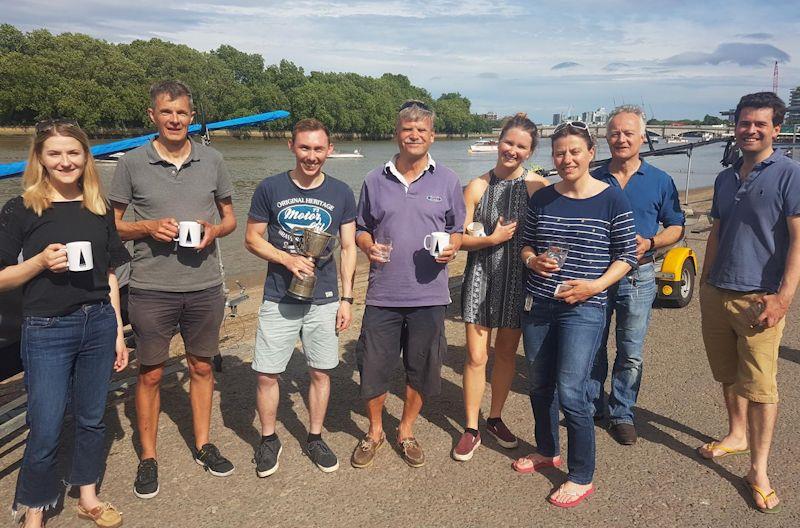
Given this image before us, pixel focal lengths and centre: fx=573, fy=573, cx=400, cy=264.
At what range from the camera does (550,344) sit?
122 inches

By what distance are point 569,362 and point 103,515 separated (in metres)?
2.44

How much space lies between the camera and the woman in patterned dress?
337cm

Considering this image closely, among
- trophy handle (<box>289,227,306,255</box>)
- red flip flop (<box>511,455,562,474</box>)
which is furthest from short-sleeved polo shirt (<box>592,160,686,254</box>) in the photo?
trophy handle (<box>289,227,306,255</box>)

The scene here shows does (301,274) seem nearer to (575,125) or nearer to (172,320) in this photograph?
(172,320)

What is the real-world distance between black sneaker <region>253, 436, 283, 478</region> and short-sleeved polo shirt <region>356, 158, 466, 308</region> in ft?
3.33

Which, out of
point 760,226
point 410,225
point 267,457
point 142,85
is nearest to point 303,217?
point 410,225

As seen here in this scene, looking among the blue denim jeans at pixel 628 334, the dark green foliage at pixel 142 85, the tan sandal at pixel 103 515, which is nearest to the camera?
the tan sandal at pixel 103 515

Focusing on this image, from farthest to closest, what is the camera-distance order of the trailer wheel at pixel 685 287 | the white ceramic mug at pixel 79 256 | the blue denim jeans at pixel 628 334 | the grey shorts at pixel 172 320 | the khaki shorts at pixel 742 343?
the trailer wheel at pixel 685 287 → the blue denim jeans at pixel 628 334 → the grey shorts at pixel 172 320 → the khaki shorts at pixel 742 343 → the white ceramic mug at pixel 79 256

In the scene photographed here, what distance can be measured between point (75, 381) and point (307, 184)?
1.55 meters

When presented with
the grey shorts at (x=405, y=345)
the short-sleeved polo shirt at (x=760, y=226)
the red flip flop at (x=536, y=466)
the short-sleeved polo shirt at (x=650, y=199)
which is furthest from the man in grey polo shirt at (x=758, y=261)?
the grey shorts at (x=405, y=345)

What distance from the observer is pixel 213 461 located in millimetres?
3289

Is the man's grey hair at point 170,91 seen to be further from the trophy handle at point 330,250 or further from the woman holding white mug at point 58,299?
the trophy handle at point 330,250

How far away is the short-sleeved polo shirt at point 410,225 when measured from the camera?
3.27m

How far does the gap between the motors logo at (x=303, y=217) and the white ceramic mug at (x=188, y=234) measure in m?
0.48
